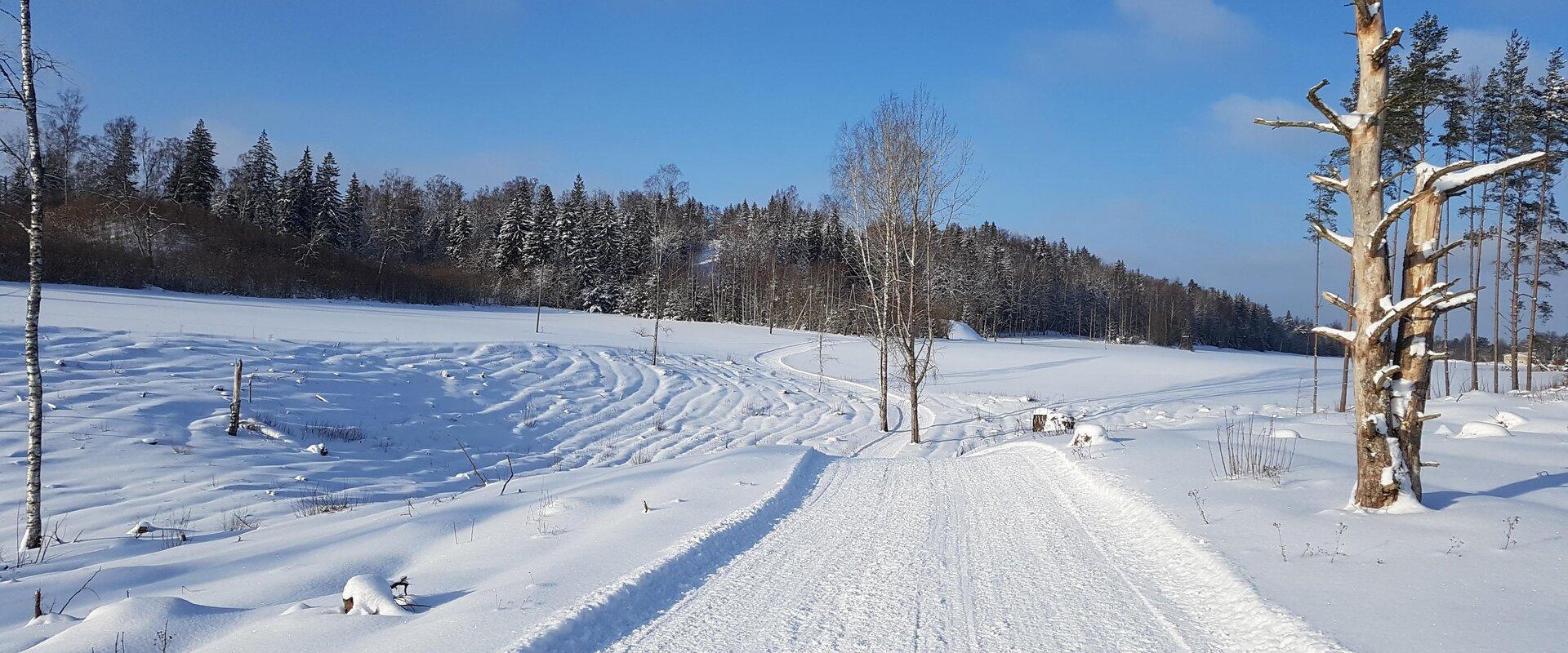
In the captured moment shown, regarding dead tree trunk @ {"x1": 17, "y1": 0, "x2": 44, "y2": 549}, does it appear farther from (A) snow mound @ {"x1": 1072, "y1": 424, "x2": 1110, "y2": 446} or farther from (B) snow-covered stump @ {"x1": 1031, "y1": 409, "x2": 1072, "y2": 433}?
(B) snow-covered stump @ {"x1": 1031, "y1": 409, "x2": 1072, "y2": 433}

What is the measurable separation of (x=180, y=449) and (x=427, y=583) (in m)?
9.64

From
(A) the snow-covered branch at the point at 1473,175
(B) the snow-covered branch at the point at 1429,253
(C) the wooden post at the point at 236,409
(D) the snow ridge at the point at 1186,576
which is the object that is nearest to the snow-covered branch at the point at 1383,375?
(B) the snow-covered branch at the point at 1429,253

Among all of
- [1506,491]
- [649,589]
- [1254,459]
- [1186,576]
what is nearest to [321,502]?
[649,589]

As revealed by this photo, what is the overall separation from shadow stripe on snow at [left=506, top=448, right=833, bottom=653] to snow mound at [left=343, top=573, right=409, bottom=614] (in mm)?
932

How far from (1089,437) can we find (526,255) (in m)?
62.5

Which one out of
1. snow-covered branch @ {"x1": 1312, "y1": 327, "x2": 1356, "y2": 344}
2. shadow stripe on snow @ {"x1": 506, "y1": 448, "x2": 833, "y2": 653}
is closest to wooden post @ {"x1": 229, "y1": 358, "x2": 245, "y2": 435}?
shadow stripe on snow @ {"x1": 506, "y1": 448, "x2": 833, "y2": 653}

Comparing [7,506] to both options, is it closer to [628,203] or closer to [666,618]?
[666,618]

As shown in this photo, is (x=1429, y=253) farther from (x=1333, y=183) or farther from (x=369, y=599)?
(x=369, y=599)

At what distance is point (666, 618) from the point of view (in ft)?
12.9

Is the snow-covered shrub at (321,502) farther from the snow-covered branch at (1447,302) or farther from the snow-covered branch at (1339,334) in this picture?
the snow-covered branch at (1447,302)

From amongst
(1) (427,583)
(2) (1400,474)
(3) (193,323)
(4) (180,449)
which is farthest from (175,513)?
(3) (193,323)

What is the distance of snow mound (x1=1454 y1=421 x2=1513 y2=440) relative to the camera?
394 inches

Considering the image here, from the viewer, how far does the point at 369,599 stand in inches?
153

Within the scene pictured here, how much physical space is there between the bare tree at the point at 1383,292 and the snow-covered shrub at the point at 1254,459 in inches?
62.6
